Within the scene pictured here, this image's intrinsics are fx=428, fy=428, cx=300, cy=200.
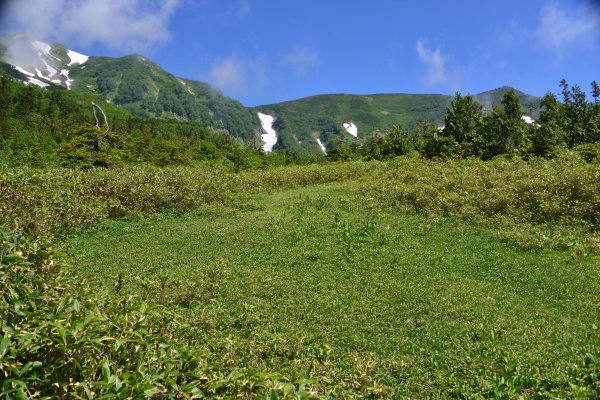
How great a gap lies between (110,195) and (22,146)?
65.5 m

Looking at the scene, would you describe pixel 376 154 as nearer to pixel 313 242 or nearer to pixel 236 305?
pixel 313 242

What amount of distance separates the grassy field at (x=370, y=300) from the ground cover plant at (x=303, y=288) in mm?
48

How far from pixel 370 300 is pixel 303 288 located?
180 cm

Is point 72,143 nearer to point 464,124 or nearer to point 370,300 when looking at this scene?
point 370,300

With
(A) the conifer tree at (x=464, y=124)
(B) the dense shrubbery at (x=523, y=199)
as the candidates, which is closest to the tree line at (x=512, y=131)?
(A) the conifer tree at (x=464, y=124)

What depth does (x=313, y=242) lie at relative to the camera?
49.2ft

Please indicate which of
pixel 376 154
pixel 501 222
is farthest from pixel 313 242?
pixel 376 154

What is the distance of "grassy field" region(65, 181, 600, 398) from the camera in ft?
22.6

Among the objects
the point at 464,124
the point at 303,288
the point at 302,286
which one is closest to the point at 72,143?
the point at 302,286

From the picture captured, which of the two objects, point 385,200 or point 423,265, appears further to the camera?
point 385,200

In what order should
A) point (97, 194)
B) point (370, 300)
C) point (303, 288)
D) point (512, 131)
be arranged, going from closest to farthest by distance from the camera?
point (370, 300)
point (303, 288)
point (97, 194)
point (512, 131)

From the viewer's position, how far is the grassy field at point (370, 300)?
6.88 metres

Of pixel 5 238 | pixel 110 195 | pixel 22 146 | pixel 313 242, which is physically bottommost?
pixel 313 242

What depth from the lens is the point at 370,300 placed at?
10.3 meters
